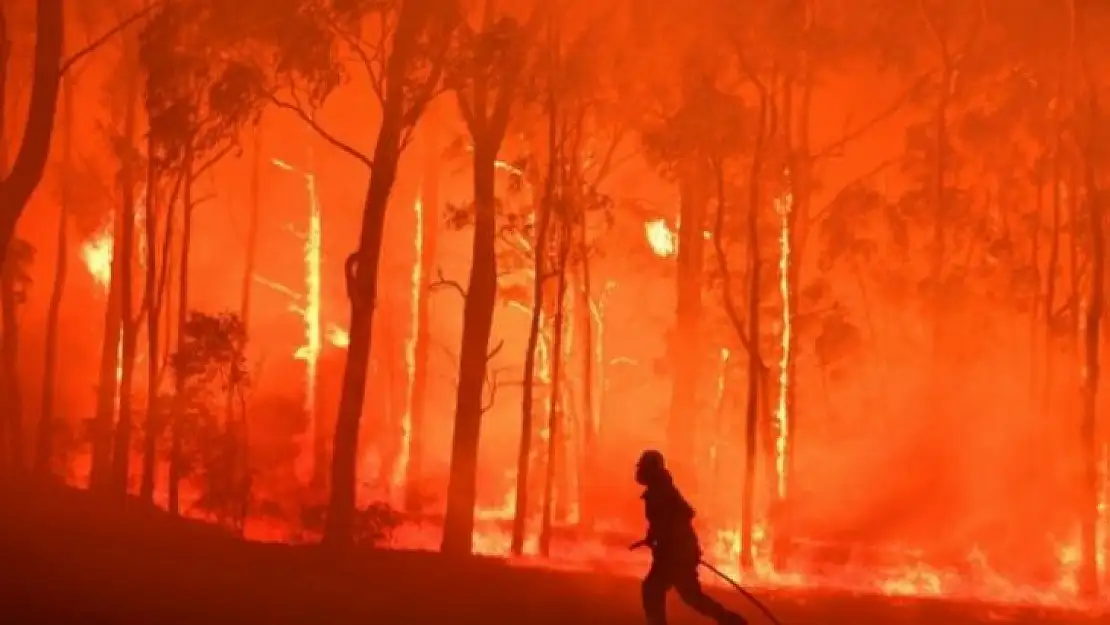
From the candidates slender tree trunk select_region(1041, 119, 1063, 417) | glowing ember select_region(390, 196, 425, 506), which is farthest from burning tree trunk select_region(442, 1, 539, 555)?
slender tree trunk select_region(1041, 119, 1063, 417)

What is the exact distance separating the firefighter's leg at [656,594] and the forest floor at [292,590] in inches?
109

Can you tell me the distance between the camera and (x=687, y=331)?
89.7ft

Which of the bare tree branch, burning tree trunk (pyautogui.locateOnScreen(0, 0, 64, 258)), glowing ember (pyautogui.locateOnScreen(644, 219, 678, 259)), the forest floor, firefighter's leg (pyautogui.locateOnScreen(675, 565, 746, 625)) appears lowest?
the forest floor

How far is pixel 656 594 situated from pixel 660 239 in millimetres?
25448

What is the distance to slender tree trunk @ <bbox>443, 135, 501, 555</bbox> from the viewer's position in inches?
778

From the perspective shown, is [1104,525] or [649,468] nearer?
[649,468]

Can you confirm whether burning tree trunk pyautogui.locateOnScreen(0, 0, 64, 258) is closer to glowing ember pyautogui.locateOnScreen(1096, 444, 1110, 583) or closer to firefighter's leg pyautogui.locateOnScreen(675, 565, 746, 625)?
firefighter's leg pyautogui.locateOnScreen(675, 565, 746, 625)

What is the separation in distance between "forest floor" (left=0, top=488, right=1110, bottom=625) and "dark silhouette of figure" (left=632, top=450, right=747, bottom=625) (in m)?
2.83

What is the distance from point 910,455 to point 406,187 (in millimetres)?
18268

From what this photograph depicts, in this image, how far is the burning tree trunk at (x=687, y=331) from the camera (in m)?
26.4

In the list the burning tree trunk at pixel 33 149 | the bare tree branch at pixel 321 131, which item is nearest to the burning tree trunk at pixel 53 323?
the bare tree branch at pixel 321 131

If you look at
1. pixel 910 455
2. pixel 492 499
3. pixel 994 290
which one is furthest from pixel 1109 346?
pixel 492 499

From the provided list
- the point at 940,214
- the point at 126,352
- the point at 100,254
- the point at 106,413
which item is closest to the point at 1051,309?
the point at 940,214

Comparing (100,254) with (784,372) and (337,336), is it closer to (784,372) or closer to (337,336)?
(337,336)
